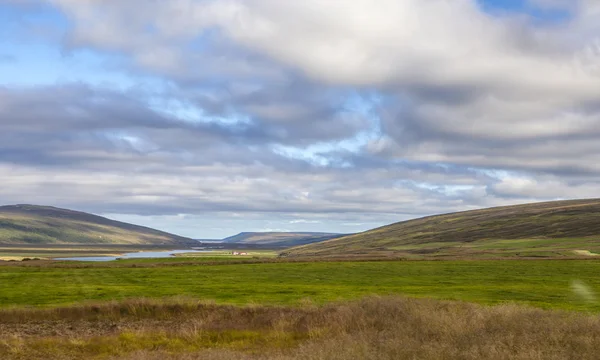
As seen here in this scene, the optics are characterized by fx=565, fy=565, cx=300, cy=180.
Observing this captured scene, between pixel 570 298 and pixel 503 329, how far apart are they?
96.7ft

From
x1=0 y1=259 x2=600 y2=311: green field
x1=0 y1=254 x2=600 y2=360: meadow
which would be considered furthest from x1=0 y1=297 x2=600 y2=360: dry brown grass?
x1=0 y1=259 x2=600 y2=311: green field

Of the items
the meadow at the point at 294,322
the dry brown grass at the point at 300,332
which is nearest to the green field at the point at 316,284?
the meadow at the point at 294,322

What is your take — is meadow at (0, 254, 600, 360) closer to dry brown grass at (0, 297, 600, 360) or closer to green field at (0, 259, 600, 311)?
dry brown grass at (0, 297, 600, 360)

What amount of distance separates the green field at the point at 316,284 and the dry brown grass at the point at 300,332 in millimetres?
8996

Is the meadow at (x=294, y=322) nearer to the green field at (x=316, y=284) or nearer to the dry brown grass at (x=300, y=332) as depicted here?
the dry brown grass at (x=300, y=332)

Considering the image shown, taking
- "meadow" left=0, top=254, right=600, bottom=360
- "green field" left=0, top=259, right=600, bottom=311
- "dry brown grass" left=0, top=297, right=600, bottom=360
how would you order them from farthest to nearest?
1. "green field" left=0, top=259, right=600, bottom=311
2. "meadow" left=0, top=254, right=600, bottom=360
3. "dry brown grass" left=0, top=297, right=600, bottom=360

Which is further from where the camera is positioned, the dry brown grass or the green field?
the green field

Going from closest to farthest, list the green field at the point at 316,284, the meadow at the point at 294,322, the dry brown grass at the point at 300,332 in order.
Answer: the dry brown grass at the point at 300,332, the meadow at the point at 294,322, the green field at the point at 316,284

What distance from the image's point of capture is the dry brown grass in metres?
24.7

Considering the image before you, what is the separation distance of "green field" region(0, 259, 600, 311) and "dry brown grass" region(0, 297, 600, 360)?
8996 millimetres

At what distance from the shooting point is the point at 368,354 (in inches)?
940

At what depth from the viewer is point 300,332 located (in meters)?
35.7

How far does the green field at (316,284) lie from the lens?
180ft

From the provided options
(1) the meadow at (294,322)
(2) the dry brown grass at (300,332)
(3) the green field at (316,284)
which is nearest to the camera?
(2) the dry brown grass at (300,332)
